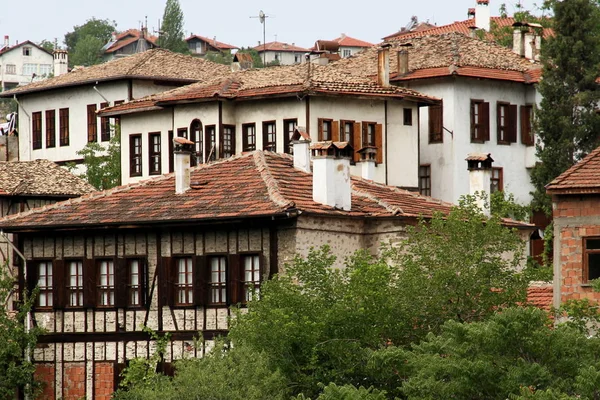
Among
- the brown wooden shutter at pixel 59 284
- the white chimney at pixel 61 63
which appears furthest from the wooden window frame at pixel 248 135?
the white chimney at pixel 61 63

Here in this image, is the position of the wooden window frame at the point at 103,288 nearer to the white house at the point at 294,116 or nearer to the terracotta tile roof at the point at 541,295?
the terracotta tile roof at the point at 541,295

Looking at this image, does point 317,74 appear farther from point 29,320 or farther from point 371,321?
point 371,321

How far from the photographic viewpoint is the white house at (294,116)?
55.2 m

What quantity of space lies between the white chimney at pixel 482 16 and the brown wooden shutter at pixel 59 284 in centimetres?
3616

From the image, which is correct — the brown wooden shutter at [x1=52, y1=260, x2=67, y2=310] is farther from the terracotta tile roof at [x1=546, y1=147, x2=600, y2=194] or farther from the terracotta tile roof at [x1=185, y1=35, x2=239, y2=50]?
the terracotta tile roof at [x1=185, y1=35, x2=239, y2=50]

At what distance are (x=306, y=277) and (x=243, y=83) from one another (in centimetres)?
2143

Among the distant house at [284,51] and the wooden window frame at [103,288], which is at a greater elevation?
the distant house at [284,51]

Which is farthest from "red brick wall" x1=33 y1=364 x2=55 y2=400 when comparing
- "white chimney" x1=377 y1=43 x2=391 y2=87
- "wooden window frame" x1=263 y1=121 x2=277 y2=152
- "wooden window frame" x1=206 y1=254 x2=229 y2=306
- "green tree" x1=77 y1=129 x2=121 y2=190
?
"green tree" x1=77 y1=129 x2=121 y2=190

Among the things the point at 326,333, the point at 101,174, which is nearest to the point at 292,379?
the point at 326,333

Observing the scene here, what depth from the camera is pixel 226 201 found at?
41781 mm

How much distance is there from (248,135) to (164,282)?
14751 millimetres

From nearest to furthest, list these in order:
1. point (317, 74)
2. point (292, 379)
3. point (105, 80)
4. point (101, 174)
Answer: point (292, 379)
point (317, 74)
point (101, 174)
point (105, 80)

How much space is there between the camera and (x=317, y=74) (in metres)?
57.0

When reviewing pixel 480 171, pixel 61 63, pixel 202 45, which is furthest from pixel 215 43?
pixel 480 171
